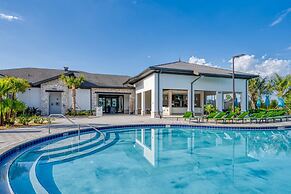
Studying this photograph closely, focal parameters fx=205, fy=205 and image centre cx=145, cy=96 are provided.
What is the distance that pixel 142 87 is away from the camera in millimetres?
23328

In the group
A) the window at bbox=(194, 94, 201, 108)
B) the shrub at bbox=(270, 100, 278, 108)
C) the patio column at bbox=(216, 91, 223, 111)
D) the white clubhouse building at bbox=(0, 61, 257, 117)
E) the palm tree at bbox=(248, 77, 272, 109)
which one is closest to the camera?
the white clubhouse building at bbox=(0, 61, 257, 117)

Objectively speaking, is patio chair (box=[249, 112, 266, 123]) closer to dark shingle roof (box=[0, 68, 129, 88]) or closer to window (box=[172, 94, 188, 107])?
window (box=[172, 94, 188, 107])

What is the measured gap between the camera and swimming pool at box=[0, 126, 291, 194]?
190 inches

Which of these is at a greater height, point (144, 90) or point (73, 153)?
point (144, 90)

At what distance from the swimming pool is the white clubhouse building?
31.5 feet

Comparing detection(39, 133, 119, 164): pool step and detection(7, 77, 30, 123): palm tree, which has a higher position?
detection(7, 77, 30, 123): palm tree

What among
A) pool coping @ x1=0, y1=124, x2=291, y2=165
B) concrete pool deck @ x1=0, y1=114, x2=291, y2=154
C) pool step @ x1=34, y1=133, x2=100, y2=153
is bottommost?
pool step @ x1=34, y1=133, x2=100, y2=153

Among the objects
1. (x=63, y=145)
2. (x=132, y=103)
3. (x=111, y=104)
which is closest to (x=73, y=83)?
(x=111, y=104)

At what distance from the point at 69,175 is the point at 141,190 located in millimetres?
2113

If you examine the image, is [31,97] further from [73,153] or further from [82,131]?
[73,153]

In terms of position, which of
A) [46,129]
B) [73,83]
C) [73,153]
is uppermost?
[73,83]

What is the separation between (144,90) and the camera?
73.7 feet

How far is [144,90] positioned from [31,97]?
12.7m

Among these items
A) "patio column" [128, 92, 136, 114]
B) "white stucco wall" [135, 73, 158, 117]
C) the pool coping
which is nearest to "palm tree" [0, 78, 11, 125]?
the pool coping
